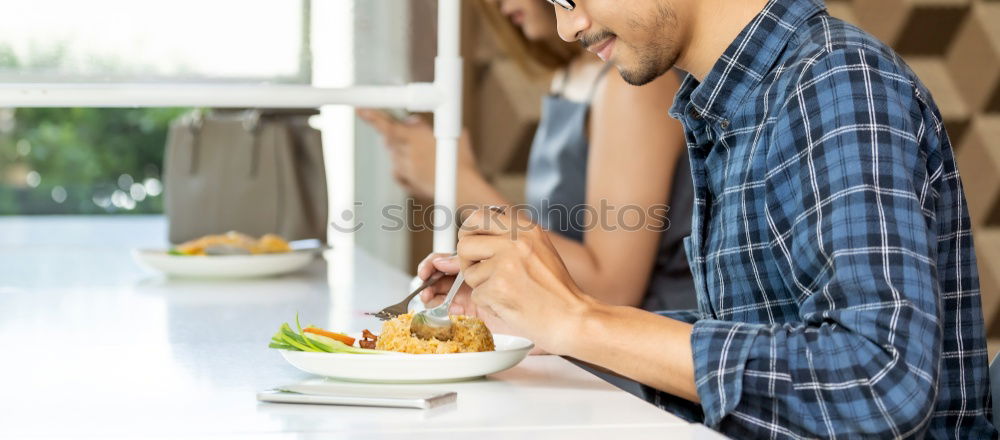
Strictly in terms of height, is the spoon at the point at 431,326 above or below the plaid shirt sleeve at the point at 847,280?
below

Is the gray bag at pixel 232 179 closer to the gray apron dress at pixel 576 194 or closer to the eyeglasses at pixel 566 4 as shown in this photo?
the gray apron dress at pixel 576 194

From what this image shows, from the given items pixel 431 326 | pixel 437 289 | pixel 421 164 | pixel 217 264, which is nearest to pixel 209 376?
pixel 431 326

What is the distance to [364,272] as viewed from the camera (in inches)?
76.0

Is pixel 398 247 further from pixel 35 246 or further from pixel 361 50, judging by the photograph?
pixel 361 50

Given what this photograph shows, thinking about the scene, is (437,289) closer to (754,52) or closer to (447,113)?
(447,113)

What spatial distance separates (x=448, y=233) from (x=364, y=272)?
488 millimetres

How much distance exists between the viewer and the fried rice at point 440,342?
0.98m

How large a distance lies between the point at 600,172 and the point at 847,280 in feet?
2.95

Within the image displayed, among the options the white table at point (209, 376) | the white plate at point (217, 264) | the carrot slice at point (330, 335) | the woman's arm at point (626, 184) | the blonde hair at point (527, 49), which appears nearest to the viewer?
the white table at point (209, 376)

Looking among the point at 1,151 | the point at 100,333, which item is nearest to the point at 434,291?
the point at 100,333

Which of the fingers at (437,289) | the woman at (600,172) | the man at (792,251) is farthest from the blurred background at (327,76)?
the man at (792,251)

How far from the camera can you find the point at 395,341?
0.99 m

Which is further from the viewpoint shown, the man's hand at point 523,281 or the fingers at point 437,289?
the fingers at point 437,289

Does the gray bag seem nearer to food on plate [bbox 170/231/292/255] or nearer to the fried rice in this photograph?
food on plate [bbox 170/231/292/255]
